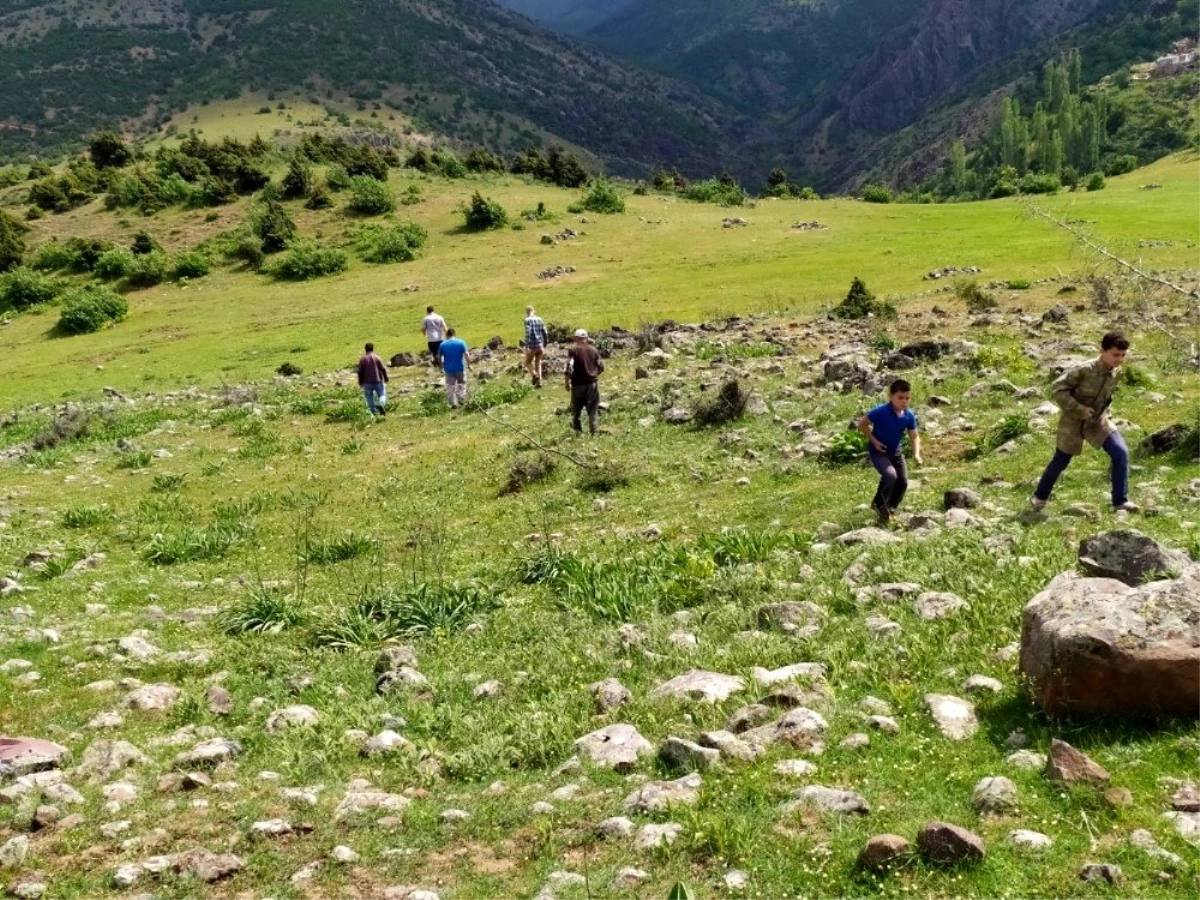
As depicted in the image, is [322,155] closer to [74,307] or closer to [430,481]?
[74,307]

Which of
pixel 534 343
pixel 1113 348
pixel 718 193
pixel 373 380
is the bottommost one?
pixel 373 380

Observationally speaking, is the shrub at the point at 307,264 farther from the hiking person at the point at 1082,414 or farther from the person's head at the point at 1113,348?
the person's head at the point at 1113,348

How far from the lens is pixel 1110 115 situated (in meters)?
157

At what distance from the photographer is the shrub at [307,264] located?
5662cm

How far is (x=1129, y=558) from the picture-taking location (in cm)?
750

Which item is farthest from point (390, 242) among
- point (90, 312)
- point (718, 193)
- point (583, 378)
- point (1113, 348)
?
point (1113, 348)

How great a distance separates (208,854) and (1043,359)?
20.1 m

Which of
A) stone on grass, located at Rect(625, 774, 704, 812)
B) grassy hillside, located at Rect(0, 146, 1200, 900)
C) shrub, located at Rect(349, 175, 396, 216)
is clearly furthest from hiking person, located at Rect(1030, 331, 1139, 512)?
shrub, located at Rect(349, 175, 396, 216)

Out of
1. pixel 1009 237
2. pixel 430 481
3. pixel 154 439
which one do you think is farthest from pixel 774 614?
pixel 1009 237

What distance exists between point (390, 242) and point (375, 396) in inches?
1375

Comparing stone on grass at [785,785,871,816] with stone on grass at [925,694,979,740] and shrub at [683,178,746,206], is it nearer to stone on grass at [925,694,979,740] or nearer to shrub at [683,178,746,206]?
stone on grass at [925,694,979,740]

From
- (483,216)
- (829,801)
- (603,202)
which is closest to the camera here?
(829,801)

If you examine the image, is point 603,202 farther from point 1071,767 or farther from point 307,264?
point 1071,767

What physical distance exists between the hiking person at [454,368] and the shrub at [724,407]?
8481 millimetres
